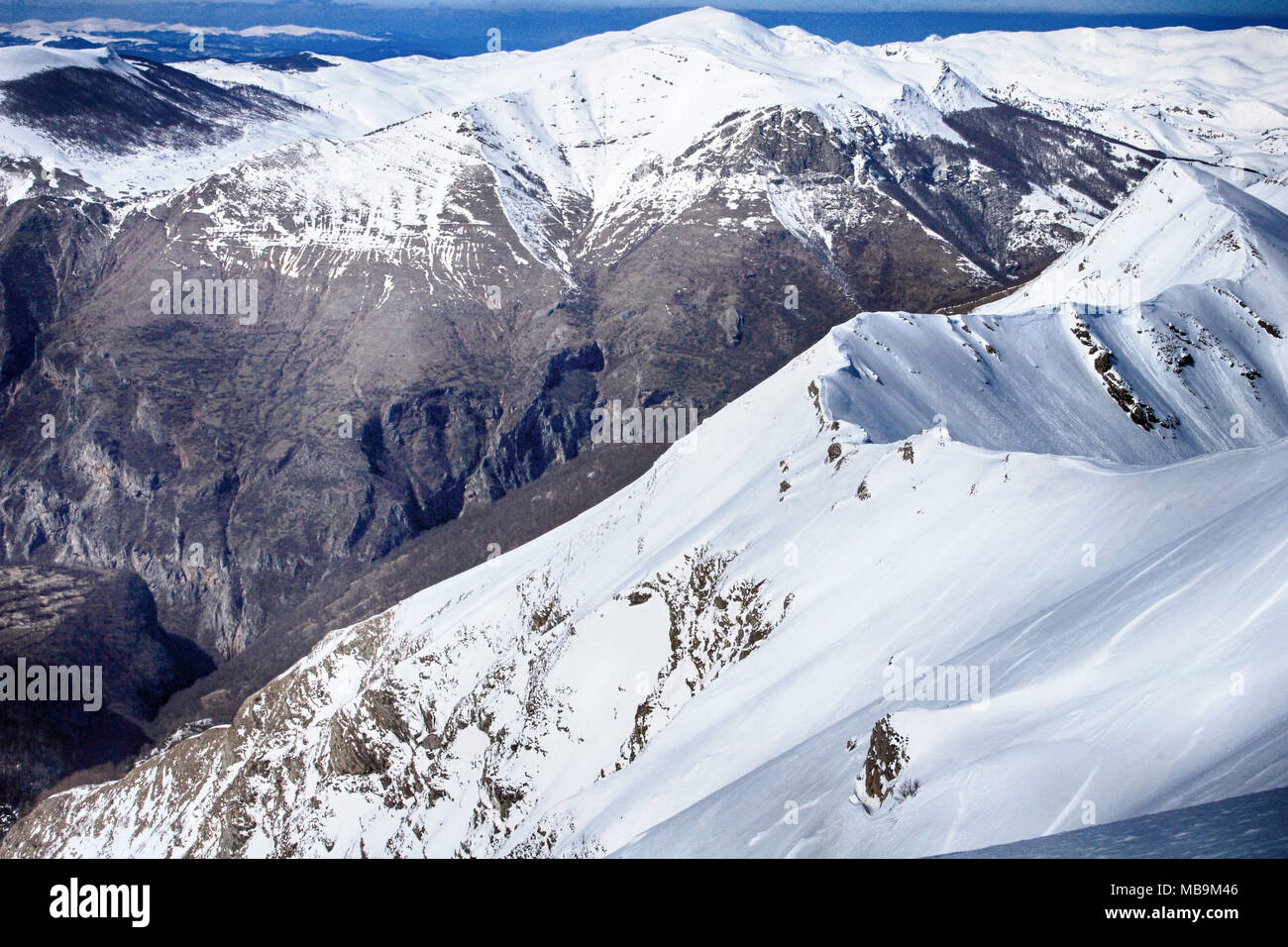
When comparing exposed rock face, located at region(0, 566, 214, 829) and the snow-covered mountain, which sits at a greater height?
the snow-covered mountain

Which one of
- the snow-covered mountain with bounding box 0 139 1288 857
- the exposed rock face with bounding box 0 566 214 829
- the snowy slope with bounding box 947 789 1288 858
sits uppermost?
the snowy slope with bounding box 947 789 1288 858

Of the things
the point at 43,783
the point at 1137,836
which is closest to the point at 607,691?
the point at 1137,836

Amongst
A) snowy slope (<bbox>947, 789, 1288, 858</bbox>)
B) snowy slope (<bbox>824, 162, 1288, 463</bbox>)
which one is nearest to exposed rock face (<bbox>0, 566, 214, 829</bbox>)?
snowy slope (<bbox>824, 162, 1288, 463</bbox>)

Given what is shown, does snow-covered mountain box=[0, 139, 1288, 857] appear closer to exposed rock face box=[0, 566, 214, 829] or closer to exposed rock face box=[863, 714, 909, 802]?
exposed rock face box=[863, 714, 909, 802]

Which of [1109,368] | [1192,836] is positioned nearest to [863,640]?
[1192,836]

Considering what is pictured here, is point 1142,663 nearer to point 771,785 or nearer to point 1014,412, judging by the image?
point 771,785

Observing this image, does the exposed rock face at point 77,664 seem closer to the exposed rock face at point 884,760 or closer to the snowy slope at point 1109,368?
the snowy slope at point 1109,368
